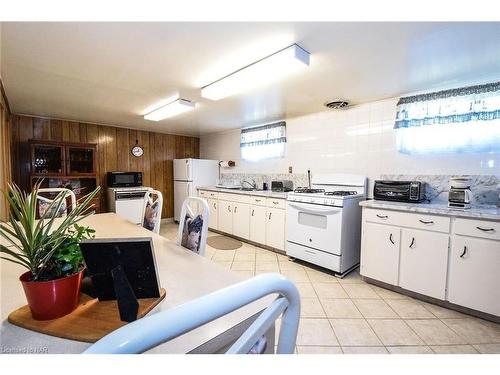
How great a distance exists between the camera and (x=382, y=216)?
7.63 ft

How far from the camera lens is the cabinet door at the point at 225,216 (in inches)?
159

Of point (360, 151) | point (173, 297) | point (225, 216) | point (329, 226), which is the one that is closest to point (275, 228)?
point (329, 226)

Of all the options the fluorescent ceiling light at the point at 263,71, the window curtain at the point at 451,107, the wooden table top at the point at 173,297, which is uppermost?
the fluorescent ceiling light at the point at 263,71

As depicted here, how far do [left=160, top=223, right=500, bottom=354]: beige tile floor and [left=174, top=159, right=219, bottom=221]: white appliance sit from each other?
2.94m

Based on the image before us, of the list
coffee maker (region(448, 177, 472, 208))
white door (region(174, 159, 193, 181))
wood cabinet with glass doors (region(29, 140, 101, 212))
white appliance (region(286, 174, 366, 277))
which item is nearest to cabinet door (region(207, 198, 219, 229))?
white door (region(174, 159, 193, 181))

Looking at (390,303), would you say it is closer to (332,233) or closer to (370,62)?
(332,233)

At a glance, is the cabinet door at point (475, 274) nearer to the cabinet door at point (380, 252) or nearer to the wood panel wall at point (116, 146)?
the cabinet door at point (380, 252)

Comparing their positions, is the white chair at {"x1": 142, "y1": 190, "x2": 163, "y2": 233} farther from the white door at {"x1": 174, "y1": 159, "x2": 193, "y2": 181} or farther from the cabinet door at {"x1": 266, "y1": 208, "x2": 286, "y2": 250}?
the white door at {"x1": 174, "y1": 159, "x2": 193, "y2": 181}

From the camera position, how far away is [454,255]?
1.94m

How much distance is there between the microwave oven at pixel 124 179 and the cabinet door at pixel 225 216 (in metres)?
1.70

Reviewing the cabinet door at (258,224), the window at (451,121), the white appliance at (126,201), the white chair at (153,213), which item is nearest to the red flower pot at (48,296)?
the white chair at (153,213)

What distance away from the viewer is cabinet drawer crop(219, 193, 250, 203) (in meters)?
3.76
